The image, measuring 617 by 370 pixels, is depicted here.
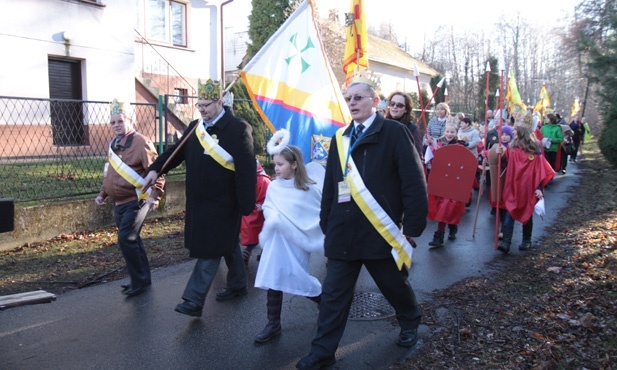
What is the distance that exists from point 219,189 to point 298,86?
2340mm

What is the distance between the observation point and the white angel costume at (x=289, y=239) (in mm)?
4418

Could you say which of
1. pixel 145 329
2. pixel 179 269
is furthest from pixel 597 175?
pixel 145 329

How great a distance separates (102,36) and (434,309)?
12.8 m

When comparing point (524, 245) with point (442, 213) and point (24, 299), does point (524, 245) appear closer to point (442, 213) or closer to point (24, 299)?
point (442, 213)

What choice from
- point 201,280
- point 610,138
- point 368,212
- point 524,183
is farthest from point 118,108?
point 610,138

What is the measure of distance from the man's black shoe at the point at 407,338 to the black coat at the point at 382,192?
30.4 inches

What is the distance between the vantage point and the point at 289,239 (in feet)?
14.9

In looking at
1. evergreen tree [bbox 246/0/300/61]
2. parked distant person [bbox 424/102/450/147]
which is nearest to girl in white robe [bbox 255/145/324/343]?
parked distant person [bbox 424/102/450/147]

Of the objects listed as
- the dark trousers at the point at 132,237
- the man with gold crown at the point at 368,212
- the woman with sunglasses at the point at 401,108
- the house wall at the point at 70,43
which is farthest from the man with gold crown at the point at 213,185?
the house wall at the point at 70,43

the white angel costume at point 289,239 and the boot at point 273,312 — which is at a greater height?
the white angel costume at point 289,239

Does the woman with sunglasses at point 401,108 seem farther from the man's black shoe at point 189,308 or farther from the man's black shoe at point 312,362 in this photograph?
the man's black shoe at point 312,362

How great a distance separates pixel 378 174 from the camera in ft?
12.7

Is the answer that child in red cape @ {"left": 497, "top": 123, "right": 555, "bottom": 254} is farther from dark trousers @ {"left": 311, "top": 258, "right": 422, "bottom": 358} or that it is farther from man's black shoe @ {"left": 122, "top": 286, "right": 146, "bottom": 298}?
man's black shoe @ {"left": 122, "top": 286, "right": 146, "bottom": 298}

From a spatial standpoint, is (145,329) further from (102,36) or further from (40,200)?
(102,36)
